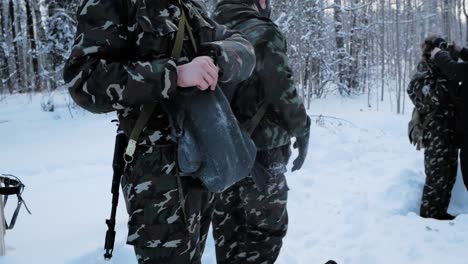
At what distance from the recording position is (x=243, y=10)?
245cm

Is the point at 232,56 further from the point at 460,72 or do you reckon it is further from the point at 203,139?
the point at 460,72

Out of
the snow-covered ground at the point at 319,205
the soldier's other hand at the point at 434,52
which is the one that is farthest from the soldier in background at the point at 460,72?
the snow-covered ground at the point at 319,205

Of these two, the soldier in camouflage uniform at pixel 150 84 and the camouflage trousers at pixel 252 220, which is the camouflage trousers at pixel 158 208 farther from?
the camouflage trousers at pixel 252 220

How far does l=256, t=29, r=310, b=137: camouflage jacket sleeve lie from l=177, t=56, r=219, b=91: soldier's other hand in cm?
94

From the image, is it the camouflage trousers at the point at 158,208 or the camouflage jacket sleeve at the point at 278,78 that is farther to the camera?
the camouflage jacket sleeve at the point at 278,78

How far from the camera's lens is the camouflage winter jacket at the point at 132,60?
1.36 m

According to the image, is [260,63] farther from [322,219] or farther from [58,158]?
[58,158]

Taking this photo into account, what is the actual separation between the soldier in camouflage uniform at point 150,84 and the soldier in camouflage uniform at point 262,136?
2.35 ft

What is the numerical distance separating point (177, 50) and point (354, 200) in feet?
12.1

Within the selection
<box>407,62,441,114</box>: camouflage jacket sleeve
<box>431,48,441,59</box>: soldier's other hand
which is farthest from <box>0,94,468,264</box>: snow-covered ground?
<box>431,48,441,59</box>: soldier's other hand

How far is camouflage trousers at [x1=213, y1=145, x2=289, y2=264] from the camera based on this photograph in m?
2.46

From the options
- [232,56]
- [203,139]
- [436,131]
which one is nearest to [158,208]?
[203,139]

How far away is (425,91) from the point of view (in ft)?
14.1

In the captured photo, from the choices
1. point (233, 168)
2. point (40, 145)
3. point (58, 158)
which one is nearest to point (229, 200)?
point (233, 168)
